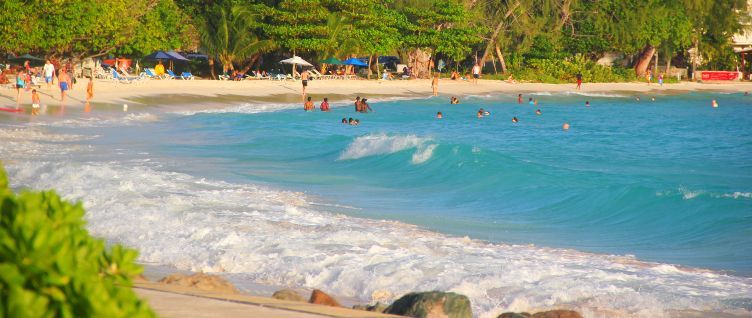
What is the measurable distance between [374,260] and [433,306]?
3100mm

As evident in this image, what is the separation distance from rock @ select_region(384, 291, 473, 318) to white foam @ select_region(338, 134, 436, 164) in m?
17.0

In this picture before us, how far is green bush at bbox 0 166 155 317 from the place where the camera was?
311cm

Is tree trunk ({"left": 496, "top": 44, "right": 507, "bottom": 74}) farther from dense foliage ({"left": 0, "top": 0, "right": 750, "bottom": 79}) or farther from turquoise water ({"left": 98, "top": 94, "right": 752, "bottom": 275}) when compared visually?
turquoise water ({"left": 98, "top": 94, "right": 752, "bottom": 275})

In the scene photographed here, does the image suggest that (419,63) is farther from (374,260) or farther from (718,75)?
(374,260)

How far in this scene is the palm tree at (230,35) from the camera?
2229 inches

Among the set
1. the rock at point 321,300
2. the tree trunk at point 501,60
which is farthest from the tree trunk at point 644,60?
the rock at point 321,300

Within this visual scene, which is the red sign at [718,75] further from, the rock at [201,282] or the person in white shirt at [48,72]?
the rock at [201,282]

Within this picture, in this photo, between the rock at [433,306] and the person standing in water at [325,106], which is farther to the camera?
the person standing in water at [325,106]

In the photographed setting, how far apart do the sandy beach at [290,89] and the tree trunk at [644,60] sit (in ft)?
15.3

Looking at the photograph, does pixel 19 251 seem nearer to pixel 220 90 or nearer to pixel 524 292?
pixel 524 292

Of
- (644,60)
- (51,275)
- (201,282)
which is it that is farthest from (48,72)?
(644,60)

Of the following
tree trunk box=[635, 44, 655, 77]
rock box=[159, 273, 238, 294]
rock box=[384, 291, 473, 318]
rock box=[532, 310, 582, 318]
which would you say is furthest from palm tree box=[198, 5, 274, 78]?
rock box=[532, 310, 582, 318]

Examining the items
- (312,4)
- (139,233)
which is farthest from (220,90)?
(139,233)

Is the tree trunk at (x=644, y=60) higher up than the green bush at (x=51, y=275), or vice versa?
the tree trunk at (x=644, y=60)
